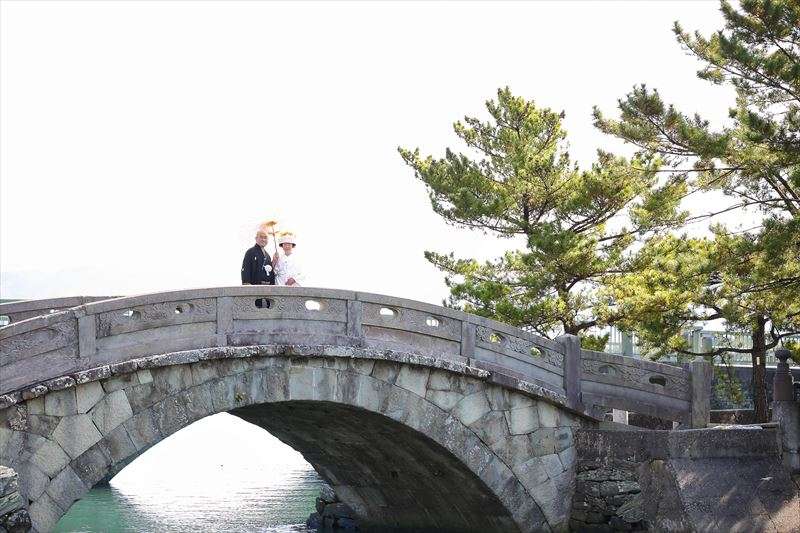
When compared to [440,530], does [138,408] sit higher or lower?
higher

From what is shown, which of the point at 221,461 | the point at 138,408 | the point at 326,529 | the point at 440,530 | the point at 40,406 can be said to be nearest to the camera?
the point at 40,406

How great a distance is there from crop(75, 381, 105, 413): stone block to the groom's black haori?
9.13 ft

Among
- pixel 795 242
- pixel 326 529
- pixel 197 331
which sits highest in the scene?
pixel 795 242

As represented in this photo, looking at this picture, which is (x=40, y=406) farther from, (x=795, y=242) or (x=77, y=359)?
(x=795, y=242)

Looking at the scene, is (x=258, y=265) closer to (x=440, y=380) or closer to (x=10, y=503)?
(x=440, y=380)

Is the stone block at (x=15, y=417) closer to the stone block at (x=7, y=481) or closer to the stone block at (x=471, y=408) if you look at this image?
the stone block at (x=7, y=481)

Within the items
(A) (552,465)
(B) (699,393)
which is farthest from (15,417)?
(B) (699,393)

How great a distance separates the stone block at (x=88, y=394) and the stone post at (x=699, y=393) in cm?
853

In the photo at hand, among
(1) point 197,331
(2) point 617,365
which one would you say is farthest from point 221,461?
(1) point 197,331

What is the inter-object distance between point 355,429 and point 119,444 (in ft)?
15.7

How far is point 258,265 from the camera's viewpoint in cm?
1459

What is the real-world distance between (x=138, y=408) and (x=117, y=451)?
48 cm

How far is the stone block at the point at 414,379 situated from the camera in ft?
48.7

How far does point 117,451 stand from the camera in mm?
12344
